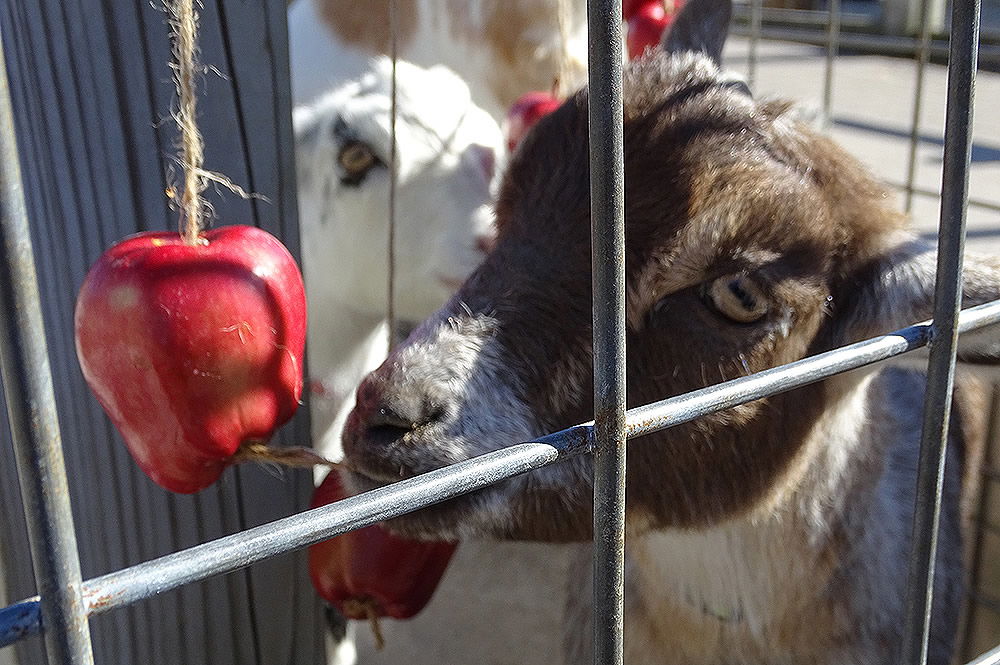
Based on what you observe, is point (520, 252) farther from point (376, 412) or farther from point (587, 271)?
point (376, 412)

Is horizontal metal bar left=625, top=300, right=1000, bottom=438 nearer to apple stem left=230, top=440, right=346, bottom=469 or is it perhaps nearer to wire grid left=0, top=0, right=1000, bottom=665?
wire grid left=0, top=0, right=1000, bottom=665

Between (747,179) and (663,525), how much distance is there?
0.56 meters

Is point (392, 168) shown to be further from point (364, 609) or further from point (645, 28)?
point (645, 28)

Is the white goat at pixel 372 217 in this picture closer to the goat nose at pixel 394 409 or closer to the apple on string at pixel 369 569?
the apple on string at pixel 369 569

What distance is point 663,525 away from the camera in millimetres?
1549

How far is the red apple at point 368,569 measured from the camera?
4.61 feet

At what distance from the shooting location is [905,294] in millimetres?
1499

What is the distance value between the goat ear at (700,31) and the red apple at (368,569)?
121 cm

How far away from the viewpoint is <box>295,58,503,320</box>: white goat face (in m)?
2.53

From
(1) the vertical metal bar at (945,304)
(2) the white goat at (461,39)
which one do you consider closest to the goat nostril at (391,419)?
(1) the vertical metal bar at (945,304)

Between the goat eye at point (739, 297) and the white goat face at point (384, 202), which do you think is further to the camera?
the white goat face at point (384, 202)

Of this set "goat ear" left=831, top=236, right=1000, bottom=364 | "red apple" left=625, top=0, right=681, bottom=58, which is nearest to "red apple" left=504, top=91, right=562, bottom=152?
"red apple" left=625, top=0, right=681, bottom=58

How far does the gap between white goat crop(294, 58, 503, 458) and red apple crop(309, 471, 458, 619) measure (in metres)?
1.01

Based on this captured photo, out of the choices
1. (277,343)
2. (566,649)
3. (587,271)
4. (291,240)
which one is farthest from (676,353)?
(566,649)
